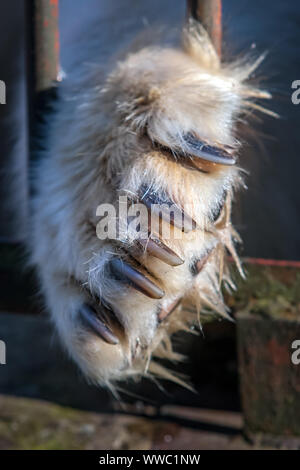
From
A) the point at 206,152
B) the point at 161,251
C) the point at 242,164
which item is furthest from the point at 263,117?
the point at 161,251

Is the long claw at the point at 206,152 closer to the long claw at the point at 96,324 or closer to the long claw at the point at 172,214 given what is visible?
the long claw at the point at 172,214

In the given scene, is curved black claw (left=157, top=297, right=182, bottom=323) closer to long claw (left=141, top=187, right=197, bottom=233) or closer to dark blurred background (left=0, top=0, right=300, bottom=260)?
long claw (left=141, top=187, right=197, bottom=233)

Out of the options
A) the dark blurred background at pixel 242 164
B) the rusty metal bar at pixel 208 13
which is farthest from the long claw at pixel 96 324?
the rusty metal bar at pixel 208 13

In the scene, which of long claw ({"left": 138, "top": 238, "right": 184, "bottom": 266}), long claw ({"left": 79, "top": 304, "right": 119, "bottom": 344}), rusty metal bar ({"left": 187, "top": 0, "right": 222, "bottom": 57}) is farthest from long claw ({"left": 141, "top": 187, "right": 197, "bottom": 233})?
rusty metal bar ({"left": 187, "top": 0, "right": 222, "bottom": 57})

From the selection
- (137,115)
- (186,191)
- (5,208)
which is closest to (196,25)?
(137,115)

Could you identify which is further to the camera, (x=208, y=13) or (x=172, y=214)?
(x=208, y=13)

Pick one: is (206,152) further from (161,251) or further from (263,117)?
(263,117)

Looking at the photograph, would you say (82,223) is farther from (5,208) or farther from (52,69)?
(5,208)
